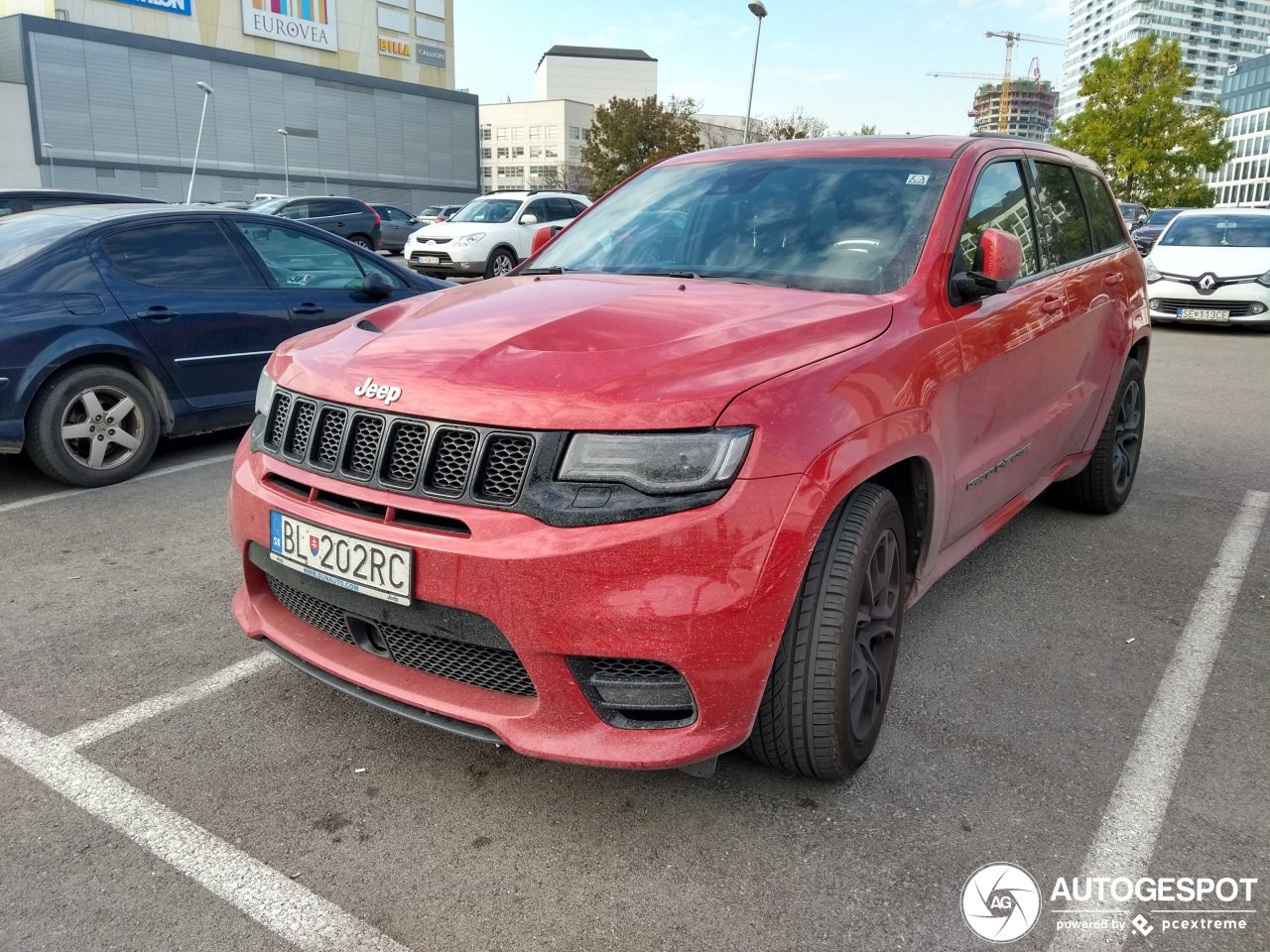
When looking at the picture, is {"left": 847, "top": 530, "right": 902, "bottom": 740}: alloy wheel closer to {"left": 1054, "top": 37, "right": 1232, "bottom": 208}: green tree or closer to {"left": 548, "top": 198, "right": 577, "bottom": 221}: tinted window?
{"left": 548, "top": 198, "right": 577, "bottom": 221}: tinted window

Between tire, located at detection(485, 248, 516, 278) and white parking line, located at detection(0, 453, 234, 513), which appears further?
tire, located at detection(485, 248, 516, 278)

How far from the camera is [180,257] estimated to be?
18.8 feet

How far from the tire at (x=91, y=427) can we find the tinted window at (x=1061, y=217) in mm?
4594

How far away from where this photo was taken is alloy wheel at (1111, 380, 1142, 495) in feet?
15.7

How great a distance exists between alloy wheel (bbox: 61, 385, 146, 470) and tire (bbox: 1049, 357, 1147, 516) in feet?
15.9

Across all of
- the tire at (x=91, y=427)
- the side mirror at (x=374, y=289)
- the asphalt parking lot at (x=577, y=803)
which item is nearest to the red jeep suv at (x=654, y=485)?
the asphalt parking lot at (x=577, y=803)

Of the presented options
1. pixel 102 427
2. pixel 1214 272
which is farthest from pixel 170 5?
pixel 102 427

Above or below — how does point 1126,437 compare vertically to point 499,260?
below

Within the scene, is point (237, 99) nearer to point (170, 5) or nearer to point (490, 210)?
point (170, 5)

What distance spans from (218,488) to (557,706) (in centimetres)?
376

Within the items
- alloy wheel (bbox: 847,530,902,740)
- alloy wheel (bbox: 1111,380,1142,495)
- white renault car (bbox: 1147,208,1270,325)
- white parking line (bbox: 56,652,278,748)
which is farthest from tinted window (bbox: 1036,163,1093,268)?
white renault car (bbox: 1147,208,1270,325)

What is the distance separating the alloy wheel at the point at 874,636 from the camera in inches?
99.4

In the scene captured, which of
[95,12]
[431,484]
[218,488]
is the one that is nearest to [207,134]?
[95,12]

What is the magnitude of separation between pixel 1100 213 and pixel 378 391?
3.80 m
